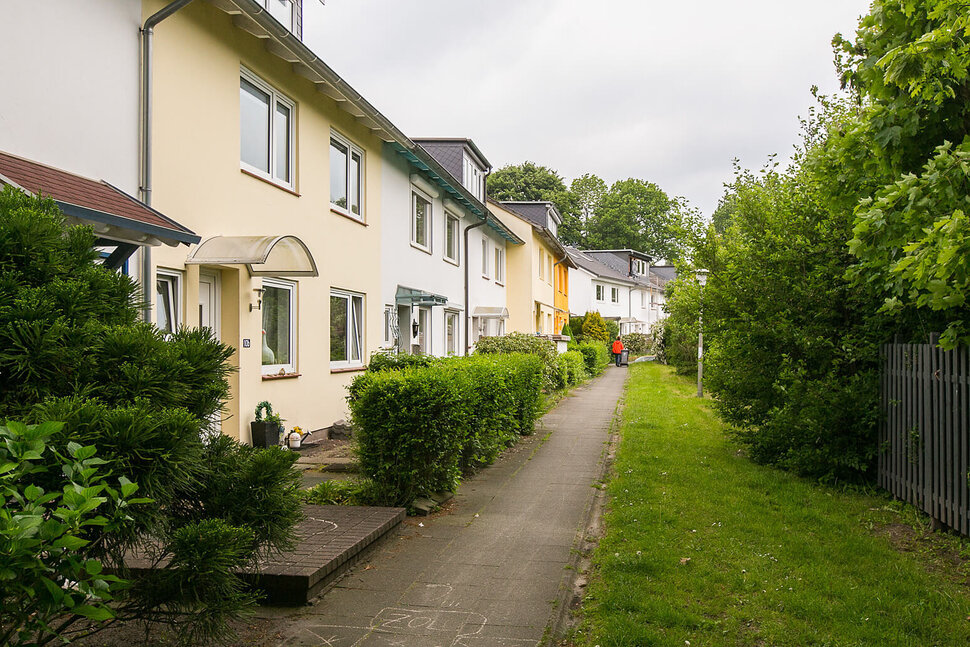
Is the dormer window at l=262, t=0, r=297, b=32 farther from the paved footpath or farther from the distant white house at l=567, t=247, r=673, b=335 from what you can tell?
the distant white house at l=567, t=247, r=673, b=335

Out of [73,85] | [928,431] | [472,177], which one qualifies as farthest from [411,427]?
[472,177]

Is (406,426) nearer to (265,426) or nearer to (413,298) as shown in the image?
(265,426)

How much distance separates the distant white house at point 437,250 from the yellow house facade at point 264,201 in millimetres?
1328

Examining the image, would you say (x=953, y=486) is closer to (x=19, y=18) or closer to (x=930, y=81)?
(x=930, y=81)

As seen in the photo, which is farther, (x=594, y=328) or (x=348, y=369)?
(x=594, y=328)

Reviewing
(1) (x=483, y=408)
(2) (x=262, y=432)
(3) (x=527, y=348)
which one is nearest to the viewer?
(1) (x=483, y=408)

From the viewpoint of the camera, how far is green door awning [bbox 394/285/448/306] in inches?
657

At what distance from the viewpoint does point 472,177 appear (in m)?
25.4

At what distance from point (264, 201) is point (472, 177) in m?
15.2

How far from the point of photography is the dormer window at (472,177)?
24000 millimetres

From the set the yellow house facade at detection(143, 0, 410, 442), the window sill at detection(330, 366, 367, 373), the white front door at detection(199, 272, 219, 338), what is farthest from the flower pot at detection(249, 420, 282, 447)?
the window sill at detection(330, 366, 367, 373)

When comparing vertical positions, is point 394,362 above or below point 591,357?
above

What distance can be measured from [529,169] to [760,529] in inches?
2439

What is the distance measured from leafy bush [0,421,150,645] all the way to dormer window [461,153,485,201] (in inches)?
853
